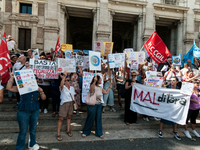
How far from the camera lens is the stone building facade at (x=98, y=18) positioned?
1341 centimetres

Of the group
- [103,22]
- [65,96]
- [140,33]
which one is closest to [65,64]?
[65,96]

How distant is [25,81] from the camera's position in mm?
3193

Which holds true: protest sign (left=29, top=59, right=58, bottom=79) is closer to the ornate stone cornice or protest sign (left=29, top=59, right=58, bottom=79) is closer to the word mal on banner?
the word mal on banner

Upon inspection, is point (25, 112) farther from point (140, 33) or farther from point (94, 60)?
point (140, 33)

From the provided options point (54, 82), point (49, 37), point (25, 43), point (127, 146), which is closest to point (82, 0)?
point (49, 37)

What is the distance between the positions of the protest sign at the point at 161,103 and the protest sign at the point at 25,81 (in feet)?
11.6

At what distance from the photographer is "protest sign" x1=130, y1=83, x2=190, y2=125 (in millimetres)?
4414

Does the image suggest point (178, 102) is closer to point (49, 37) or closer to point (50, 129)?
point (50, 129)

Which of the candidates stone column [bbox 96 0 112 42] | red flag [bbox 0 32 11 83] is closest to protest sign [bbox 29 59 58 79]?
red flag [bbox 0 32 11 83]

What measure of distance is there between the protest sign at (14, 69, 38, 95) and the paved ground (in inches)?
68.9

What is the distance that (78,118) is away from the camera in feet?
16.9

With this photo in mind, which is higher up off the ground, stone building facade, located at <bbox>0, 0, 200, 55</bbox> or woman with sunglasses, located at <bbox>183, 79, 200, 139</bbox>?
stone building facade, located at <bbox>0, 0, 200, 55</bbox>

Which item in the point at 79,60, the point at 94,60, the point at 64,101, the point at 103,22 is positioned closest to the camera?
the point at 64,101

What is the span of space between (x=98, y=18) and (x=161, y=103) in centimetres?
1229
